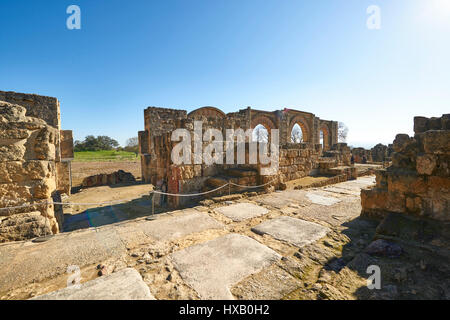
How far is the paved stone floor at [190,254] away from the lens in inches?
70.6

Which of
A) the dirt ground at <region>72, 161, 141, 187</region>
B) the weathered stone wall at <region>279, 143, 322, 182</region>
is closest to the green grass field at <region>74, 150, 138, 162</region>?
the dirt ground at <region>72, 161, 141, 187</region>

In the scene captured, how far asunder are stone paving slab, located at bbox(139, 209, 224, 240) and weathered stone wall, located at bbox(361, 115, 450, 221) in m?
2.91

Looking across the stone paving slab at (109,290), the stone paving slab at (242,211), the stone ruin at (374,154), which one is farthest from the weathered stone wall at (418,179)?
the stone ruin at (374,154)

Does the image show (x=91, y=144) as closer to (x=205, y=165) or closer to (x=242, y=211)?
(x=205, y=165)

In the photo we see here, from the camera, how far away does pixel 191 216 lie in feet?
12.3

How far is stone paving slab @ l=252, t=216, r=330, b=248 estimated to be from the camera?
275 cm

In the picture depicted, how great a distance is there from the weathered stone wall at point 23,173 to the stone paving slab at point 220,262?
7.80ft

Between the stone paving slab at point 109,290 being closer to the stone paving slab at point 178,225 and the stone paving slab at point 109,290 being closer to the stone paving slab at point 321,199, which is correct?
the stone paving slab at point 178,225

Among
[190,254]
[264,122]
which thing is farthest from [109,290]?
[264,122]

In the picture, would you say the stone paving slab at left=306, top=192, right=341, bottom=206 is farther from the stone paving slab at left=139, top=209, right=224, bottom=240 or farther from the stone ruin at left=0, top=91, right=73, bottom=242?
the stone ruin at left=0, top=91, right=73, bottom=242

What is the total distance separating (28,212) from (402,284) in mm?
4950
